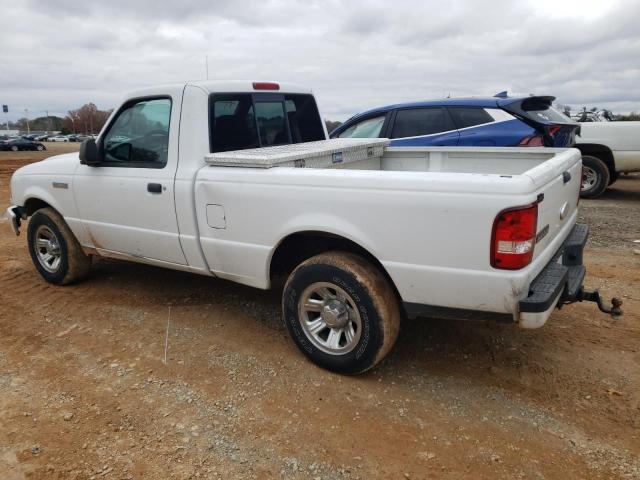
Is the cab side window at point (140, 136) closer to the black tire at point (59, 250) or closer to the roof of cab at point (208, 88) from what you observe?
the roof of cab at point (208, 88)

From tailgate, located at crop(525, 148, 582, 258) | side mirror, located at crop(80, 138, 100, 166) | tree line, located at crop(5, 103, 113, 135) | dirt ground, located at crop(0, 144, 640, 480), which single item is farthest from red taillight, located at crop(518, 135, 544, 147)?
tree line, located at crop(5, 103, 113, 135)

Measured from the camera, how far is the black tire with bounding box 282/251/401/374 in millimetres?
3113

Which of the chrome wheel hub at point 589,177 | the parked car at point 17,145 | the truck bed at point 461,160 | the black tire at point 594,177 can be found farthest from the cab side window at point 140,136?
the parked car at point 17,145

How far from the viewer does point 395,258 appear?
2.98 metres

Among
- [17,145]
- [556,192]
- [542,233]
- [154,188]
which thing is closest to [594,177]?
[556,192]

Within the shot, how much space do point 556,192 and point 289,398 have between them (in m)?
2.04

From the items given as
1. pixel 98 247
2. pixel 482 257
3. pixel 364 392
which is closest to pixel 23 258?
pixel 98 247

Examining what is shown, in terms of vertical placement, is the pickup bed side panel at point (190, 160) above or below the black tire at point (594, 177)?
above

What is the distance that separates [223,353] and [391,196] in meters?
1.78

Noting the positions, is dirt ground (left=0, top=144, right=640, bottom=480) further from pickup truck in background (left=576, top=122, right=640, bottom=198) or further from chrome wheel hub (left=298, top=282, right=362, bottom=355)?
pickup truck in background (left=576, top=122, right=640, bottom=198)

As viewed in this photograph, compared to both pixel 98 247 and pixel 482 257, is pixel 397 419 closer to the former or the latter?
pixel 482 257

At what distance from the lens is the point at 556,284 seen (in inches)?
113

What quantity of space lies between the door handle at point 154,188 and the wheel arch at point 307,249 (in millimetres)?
1054

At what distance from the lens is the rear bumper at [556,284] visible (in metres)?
2.71
